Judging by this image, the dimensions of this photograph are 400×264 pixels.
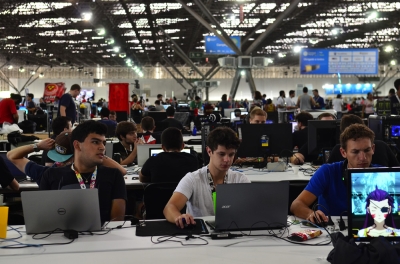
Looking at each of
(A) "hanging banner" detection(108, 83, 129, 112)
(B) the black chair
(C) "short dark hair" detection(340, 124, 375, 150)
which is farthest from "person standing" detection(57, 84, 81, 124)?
(C) "short dark hair" detection(340, 124, 375, 150)

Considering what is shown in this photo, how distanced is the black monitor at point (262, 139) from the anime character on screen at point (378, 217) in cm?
394

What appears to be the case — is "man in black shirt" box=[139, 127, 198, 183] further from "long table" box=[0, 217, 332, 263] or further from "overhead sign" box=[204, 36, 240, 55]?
"overhead sign" box=[204, 36, 240, 55]

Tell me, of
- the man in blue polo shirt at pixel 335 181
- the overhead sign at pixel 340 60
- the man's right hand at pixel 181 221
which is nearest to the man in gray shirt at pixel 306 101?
the overhead sign at pixel 340 60

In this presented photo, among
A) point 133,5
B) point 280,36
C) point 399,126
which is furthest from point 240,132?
point 280,36

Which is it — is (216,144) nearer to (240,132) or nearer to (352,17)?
(240,132)

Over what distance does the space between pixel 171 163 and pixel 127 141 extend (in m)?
2.12

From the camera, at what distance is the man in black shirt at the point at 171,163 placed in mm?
5531

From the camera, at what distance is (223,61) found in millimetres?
20719

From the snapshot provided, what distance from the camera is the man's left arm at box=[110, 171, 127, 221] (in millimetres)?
4102

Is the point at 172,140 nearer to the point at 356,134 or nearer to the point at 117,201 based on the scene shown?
the point at 117,201

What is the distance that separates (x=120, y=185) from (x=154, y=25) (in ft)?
83.3

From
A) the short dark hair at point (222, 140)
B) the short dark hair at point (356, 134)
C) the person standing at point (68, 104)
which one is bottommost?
the short dark hair at point (222, 140)

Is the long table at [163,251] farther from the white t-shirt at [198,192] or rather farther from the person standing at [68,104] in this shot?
the person standing at [68,104]

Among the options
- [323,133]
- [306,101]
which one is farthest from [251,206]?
[306,101]
